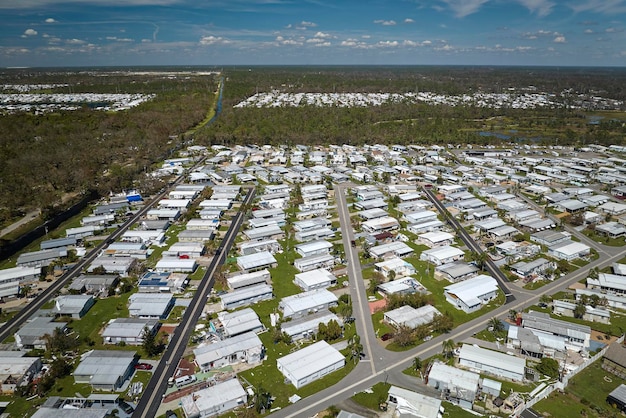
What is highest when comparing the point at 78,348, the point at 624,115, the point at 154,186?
the point at 624,115

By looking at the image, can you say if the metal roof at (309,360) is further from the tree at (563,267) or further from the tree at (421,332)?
the tree at (563,267)

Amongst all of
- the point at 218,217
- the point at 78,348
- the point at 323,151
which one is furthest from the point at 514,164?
the point at 78,348

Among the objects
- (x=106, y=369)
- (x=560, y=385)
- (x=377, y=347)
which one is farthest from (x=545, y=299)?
(x=106, y=369)

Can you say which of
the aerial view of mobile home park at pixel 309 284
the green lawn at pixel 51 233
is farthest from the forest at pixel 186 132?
the green lawn at pixel 51 233

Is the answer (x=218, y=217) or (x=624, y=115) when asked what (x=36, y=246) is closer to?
(x=218, y=217)

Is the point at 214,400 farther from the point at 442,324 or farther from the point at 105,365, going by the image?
the point at 442,324

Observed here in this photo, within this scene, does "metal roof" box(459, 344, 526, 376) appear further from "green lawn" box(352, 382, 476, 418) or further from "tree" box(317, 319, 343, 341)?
"tree" box(317, 319, 343, 341)
